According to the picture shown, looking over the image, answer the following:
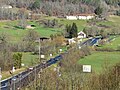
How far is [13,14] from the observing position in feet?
309

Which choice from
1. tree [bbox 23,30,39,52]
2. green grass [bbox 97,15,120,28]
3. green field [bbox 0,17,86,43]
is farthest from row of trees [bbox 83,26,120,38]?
tree [bbox 23,30,39,52]

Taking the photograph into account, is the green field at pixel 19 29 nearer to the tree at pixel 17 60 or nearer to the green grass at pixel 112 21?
the green grass at pixel 112 21

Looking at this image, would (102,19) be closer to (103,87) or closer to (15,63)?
(15,63)

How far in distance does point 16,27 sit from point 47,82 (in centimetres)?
6113

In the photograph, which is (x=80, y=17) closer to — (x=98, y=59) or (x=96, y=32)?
(x=96, y=32)

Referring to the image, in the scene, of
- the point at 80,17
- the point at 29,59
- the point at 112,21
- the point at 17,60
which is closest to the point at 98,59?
the point at 29,59

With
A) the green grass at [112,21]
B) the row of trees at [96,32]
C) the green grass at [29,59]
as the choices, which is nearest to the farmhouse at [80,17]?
the green grass at [112,21]

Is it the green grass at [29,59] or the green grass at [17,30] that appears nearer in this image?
the green grass at [29,59]

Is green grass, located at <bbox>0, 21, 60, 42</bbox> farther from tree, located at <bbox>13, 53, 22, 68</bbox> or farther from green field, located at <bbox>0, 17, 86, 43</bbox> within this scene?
tree, located at <bbox>13, 53, 22, 68</bbox>

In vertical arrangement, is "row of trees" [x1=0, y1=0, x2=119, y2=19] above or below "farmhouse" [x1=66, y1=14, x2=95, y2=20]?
above

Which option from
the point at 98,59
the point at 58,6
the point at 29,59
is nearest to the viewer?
the point at 29,59

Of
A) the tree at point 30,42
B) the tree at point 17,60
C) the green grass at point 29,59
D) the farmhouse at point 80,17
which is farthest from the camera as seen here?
the farmhouse at point 80,17

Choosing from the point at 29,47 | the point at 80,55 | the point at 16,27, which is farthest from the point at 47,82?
the point at 16,27

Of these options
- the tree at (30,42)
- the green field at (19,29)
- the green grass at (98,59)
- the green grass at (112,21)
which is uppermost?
the green grass at (98,59)
